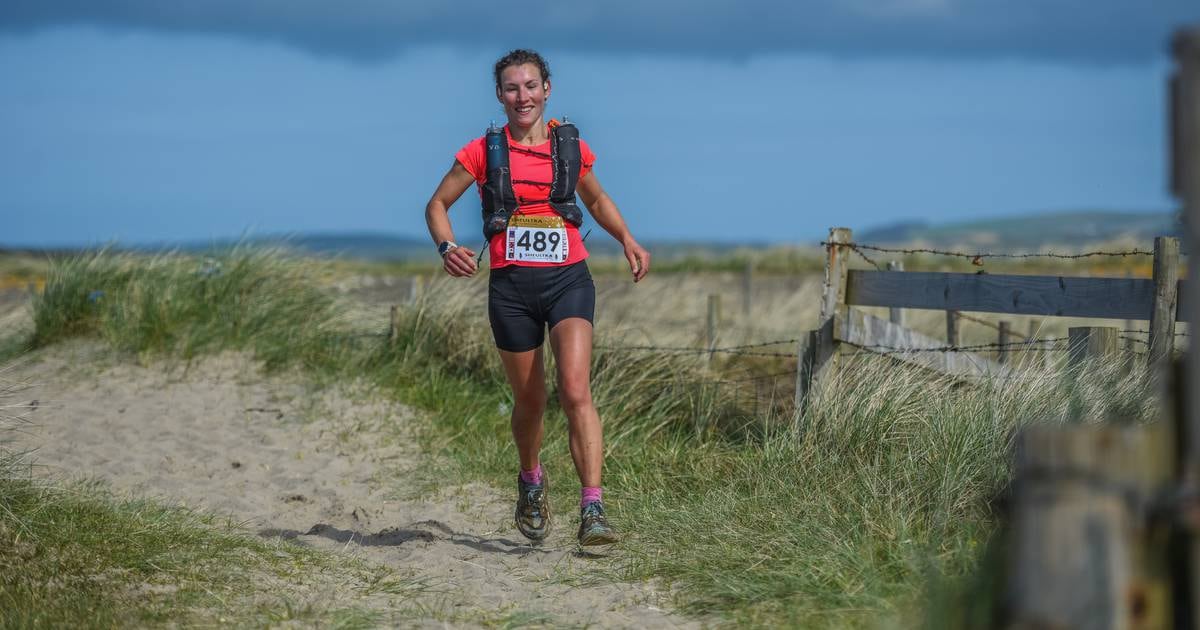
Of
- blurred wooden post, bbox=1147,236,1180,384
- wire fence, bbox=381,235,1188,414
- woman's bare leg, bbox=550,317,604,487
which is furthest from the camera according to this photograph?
wire fence, bbox=381,235,1188,414

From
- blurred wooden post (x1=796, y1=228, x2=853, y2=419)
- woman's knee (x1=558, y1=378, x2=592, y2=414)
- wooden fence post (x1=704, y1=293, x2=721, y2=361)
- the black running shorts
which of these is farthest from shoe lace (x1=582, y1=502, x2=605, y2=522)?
wooden fence post (x1=704, y1=293, x2=721, y2=361)

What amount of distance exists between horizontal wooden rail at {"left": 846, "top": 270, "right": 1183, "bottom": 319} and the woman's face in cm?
257

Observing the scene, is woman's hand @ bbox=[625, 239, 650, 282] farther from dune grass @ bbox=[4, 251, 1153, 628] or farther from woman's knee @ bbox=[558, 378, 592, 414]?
dune grass @ bbox=[4, 251, 1153, 628]

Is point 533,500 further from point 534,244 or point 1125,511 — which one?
point 1125,511

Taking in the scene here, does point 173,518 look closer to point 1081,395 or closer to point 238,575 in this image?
point 238,575

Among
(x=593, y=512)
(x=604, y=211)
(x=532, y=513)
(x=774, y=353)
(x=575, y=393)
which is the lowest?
(x=532, y=513)

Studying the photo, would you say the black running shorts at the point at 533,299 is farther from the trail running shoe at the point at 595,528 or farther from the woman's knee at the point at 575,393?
the trail running shoe at the point at 595,528

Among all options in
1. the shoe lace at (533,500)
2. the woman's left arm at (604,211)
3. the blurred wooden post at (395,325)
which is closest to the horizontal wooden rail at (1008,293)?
the woman's left arm at (604,211)

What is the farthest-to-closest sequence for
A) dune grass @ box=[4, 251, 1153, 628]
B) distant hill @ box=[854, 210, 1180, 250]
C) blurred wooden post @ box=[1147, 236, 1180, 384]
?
distant hill @ box=[854, 210, 1180, 250] < blurred wooden post @ box=[1147, 236, 1180, 384] < dune grass @ box=[4, 251, 1153, 628]

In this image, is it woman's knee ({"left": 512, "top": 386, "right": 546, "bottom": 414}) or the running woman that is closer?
the running woman

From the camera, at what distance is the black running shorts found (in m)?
5.59

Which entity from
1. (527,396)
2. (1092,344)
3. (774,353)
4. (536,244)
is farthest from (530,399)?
(774,353)

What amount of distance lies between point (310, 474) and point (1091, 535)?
6191 mm

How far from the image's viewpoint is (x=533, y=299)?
5.62 meters
